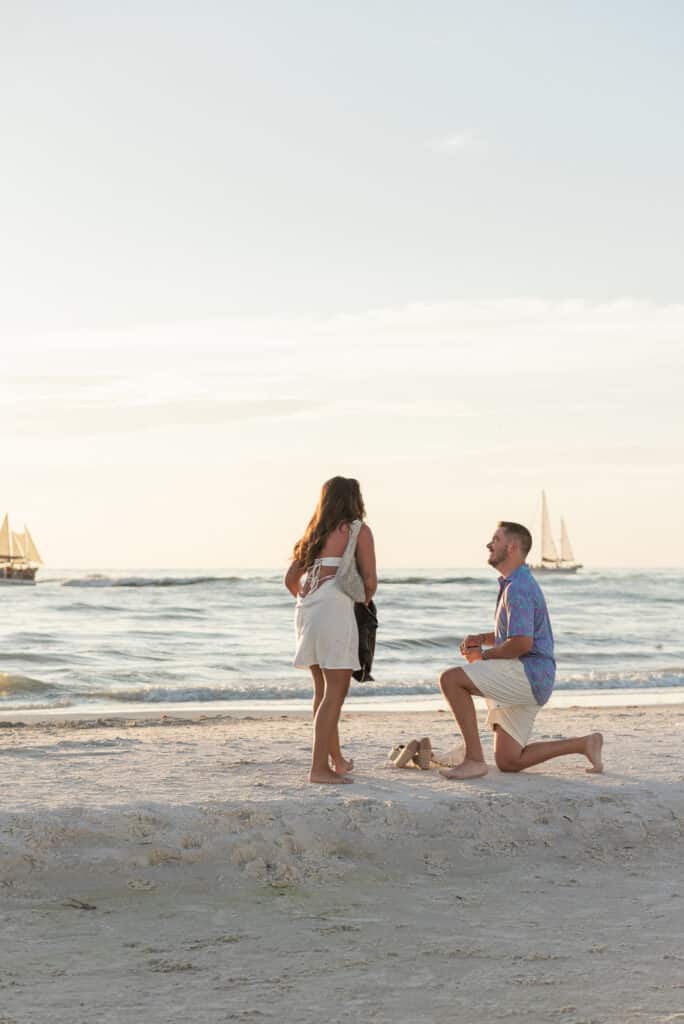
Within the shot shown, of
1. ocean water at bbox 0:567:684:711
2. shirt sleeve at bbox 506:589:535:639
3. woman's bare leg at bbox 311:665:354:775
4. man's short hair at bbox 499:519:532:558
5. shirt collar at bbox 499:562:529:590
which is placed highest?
man's short hair at bbox 499:519:532:558

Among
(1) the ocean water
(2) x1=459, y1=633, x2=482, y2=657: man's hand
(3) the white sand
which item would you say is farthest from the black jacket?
(1) the ocean water

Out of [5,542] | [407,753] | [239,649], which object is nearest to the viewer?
[407,753]

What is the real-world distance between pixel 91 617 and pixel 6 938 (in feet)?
87.6

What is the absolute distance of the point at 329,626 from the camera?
6.39m

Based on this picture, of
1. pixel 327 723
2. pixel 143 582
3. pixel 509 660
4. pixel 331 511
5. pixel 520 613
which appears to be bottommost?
pixel 143 582

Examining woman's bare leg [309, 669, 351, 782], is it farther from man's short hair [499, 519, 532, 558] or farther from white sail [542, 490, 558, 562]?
white sail [542, 490, 558, 562]

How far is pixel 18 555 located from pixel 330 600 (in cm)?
7524

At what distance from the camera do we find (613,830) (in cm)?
595

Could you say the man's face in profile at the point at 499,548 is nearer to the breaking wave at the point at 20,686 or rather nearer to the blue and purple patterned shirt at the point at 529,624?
the blue and purple patterned shirt at the point at 529,624

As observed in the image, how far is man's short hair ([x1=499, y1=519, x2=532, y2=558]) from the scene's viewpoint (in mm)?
6473

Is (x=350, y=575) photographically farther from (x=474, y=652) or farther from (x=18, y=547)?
(x=18, y=547)

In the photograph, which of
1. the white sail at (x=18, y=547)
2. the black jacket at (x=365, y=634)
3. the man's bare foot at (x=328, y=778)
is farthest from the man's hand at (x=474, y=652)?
the white sail at (x=18, y=547)

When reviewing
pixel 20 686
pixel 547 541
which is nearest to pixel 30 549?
pixel 547 541

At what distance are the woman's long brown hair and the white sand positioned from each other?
1310mm
